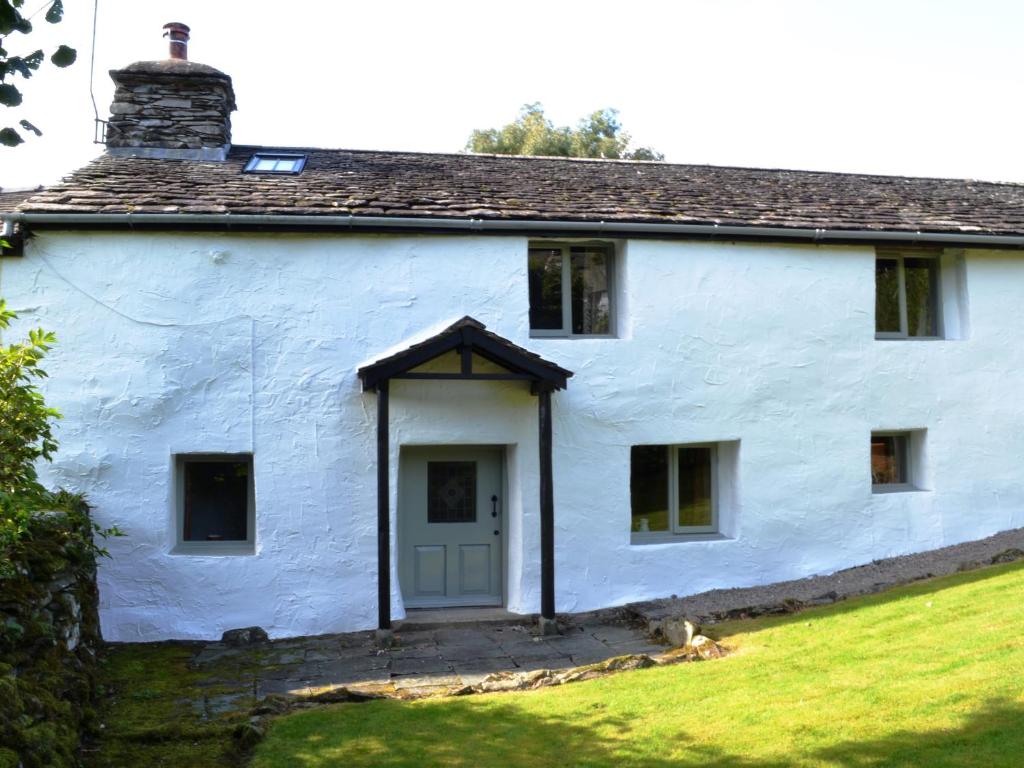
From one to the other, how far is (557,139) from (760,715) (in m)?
26.5

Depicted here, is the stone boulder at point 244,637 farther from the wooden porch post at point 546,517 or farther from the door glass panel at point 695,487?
the door glass panel at point 695,487

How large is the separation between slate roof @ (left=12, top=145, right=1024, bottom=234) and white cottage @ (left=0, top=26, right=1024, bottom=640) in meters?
0.08

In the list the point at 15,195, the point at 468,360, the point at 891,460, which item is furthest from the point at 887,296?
the point at 15,195

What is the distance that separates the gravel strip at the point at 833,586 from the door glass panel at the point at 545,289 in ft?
11.7

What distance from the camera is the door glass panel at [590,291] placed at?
1184 centimetres

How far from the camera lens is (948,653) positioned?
292 inches

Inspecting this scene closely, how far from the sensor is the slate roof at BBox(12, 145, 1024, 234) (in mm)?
11016

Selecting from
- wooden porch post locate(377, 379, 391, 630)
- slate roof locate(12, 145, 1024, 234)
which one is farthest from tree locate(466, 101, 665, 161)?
wooden porch post locate(377, 379, 391, 630)

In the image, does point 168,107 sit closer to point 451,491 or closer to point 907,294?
point 451,491

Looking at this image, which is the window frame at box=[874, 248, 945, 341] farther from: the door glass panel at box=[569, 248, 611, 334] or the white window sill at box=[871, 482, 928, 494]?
the door glass panel at box=[569, 248, 611, 334]

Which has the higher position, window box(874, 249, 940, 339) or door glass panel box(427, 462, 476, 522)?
window box(874, 249, 940, 339)

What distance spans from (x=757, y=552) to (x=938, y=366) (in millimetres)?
3600

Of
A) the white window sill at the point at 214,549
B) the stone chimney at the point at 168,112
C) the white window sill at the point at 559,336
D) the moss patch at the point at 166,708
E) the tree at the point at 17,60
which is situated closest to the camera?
the tree at the point at 17,60

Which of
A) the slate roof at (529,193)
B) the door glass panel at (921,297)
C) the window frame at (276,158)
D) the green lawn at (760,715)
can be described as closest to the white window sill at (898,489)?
the door glass panel at (921,297)
